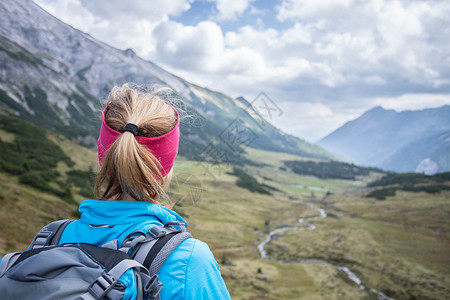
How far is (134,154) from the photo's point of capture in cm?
321

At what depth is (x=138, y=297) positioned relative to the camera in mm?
2506

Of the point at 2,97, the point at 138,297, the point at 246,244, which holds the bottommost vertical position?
the point at 246,244

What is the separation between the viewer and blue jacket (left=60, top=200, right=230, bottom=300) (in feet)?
8.53

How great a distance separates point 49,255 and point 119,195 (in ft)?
3.53

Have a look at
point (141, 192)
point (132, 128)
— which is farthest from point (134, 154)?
point (141, 192)

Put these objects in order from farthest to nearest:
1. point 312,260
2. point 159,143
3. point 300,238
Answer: point 300,238, point 312,260, point 159,143

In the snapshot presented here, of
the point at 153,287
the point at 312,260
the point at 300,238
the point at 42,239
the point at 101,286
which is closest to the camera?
the point at 101,286

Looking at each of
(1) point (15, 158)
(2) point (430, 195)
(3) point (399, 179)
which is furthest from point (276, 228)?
(3) point (399, 179)

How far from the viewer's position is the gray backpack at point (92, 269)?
2.32 meters

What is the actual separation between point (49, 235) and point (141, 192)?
1.13 metres

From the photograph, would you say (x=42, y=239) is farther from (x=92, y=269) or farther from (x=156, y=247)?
A: (x=156, y=247)

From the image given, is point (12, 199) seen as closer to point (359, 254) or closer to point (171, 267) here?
point (171, 267)

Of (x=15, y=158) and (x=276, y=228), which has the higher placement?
→ (x=15, y=158)

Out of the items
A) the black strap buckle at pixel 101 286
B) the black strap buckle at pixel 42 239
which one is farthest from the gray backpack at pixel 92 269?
the black strap buckle at pixel 42 239
